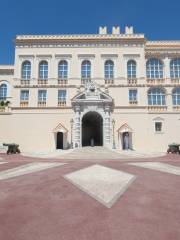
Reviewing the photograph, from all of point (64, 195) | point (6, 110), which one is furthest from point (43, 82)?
point (64, 195)

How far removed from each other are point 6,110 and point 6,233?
28950 mm

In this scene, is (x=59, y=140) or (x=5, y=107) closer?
(x=59, y=140)

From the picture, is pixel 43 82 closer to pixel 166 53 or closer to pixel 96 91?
pixel 96 91

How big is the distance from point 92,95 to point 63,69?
22.3 feet

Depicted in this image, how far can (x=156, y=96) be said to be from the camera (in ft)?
99.6

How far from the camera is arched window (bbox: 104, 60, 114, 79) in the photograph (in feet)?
100

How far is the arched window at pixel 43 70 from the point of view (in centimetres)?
3059

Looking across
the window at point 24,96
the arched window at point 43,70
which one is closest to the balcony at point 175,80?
the arched window at point 43,70

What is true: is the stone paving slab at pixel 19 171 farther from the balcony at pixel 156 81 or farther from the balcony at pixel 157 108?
the balcony at pixel 156 81

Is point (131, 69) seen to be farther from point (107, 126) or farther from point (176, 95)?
point (107, 126)

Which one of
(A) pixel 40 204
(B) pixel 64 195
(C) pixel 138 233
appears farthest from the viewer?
(B) pixel 64 195

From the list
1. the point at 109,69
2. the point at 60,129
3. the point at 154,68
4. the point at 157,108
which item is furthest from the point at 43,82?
the point at 157,108

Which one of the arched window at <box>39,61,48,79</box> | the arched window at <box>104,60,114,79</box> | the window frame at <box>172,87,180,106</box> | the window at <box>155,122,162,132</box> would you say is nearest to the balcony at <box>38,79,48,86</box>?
the arched window at <box>39,61,48,79</box>

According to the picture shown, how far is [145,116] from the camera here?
29297 millimetres
